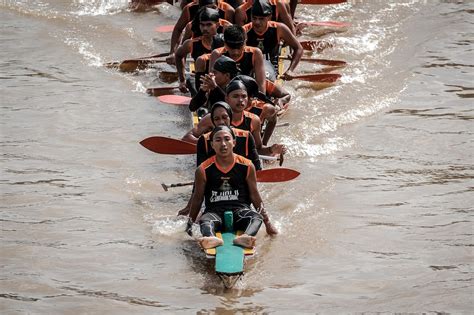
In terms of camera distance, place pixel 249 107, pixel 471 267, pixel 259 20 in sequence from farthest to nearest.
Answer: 1. pixel 259 20
2. pixel 249 107
3. pixel 471 267

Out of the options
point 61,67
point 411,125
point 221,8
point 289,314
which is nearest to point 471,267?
point 289,314

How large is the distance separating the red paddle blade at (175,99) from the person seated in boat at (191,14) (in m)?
1.24

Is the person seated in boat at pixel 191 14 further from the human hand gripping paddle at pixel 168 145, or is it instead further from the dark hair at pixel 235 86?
the dark hair at pixel 235 86

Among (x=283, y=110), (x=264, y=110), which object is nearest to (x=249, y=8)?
(x=283, y=110)

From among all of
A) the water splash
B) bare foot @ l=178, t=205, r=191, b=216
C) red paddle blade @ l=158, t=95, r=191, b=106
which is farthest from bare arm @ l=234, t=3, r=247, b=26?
the water splash

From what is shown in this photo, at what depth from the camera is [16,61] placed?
51.9 ft

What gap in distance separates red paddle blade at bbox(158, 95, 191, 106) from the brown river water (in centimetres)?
25

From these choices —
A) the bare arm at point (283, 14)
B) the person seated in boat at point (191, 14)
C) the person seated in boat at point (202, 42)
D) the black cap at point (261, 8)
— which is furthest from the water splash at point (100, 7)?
the black cap at point (261, 8)

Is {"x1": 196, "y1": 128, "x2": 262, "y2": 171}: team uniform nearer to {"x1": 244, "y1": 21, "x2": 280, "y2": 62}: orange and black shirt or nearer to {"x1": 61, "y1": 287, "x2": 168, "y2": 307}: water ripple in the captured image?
{"x1": 61, "y1": 287, "x2": 168, "y2": 307}: water ripple

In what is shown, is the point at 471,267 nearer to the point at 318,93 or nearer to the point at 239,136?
the point at 239,136

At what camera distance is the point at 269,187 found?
10.8 metres

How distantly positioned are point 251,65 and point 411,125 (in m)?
2.42

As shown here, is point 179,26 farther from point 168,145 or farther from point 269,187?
point 269,187

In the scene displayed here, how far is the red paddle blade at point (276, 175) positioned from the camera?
33.3ft
